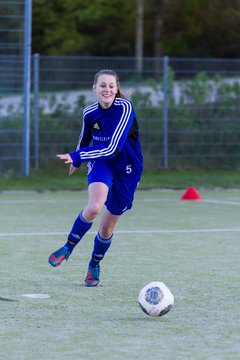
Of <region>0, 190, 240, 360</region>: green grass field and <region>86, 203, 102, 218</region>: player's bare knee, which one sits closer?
<region>0, 190, 240, 360</region>: green grass field

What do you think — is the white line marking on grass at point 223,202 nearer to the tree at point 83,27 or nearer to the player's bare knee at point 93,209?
the player's bare knee at point 93,209

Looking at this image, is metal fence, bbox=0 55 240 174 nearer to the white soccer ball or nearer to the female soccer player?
the female soccer player

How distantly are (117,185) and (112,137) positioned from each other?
41cm

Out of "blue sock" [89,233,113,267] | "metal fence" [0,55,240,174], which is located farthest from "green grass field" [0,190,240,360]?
"metal fence" [0,55,240,174]

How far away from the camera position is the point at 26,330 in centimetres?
627

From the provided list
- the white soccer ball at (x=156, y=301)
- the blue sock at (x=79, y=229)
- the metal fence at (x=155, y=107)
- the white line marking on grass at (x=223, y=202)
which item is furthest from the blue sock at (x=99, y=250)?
the metal fence at (x=155, y=107)

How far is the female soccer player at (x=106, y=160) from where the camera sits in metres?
8.00

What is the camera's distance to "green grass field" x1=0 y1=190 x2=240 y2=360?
19.3 ft

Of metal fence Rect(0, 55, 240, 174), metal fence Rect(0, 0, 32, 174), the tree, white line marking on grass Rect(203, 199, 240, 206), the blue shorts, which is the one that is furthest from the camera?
the tree

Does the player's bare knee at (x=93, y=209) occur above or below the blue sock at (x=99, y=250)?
above

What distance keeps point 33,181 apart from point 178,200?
2.97m

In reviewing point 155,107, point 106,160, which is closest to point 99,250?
point 106,160

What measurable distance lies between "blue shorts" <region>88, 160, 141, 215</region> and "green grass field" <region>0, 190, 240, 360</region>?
61 cm

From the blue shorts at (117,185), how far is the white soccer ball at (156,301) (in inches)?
58.7
